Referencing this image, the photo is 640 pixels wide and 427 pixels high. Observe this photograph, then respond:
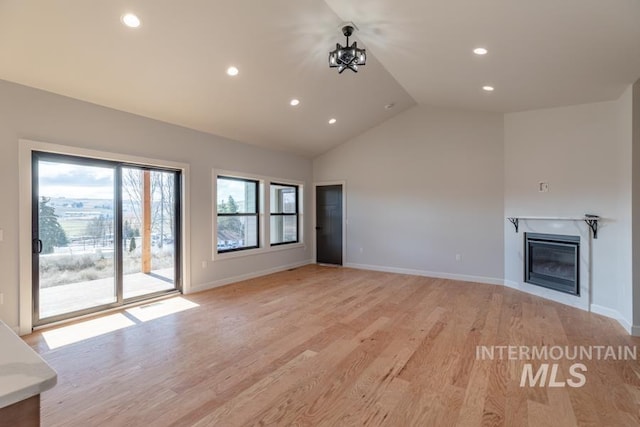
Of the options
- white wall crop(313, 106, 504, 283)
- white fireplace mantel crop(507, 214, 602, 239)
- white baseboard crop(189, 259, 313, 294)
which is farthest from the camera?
white wall crop(313, 106, 504, 283)

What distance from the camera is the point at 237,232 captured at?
19.5ft

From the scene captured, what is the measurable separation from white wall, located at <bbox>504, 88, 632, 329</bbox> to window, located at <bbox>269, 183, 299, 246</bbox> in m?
4.31

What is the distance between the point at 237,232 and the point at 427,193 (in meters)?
3.76

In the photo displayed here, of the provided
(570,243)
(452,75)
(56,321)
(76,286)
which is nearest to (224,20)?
(452,75)

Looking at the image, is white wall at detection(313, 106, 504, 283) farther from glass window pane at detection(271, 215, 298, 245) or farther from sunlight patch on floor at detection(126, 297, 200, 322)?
sunlight patch on floor at detection(126, 297, 200, 322)

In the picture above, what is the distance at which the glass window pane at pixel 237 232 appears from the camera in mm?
5586

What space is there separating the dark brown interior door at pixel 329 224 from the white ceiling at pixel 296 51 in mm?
2817

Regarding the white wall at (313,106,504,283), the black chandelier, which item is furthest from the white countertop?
the white wall at (313,106,504,283)

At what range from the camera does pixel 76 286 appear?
3826 mm

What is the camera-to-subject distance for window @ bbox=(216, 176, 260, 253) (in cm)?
559

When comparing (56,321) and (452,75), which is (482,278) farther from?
(56,321)

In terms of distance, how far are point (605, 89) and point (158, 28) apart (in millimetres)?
5009

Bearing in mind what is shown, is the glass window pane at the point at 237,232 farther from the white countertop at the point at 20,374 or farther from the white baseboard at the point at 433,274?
the white countertop at the point at 20,374

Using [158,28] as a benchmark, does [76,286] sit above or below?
below
